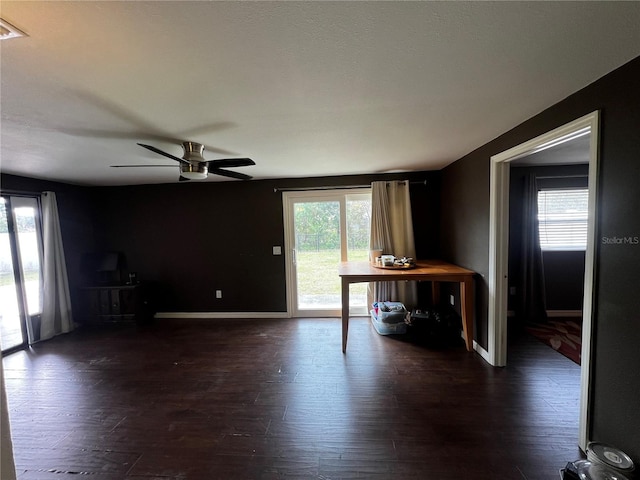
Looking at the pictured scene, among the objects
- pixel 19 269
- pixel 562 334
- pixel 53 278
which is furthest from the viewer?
pixel 53 278

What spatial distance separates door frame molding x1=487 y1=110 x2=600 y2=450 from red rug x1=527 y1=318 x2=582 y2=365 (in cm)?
90

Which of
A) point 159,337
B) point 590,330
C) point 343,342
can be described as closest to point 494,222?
point 590,330

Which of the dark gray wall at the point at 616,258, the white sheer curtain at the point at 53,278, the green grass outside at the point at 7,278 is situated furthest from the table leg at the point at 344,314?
the green grass outside at the point at 7,278

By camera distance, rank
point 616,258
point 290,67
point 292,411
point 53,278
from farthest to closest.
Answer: point 53,278
point 292,411
point 616,258
point 290,67

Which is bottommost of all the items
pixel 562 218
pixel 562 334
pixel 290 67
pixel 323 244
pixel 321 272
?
pixel 562 334

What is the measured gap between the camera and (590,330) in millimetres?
1579

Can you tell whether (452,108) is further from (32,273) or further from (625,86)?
(32,273)

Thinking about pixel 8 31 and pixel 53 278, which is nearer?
pixel 8 31

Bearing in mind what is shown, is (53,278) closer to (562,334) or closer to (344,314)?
(344,314)

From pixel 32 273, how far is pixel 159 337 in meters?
1.90

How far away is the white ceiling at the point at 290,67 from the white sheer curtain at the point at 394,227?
160cm

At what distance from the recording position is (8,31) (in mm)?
979

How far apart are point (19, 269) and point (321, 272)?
13.0ft

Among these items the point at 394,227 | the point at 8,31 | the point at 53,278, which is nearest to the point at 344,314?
the point at 394,227
